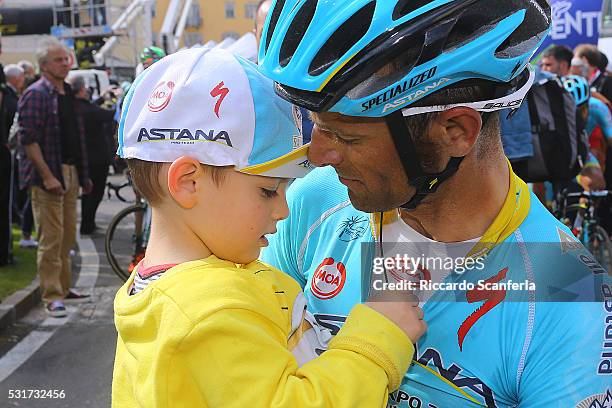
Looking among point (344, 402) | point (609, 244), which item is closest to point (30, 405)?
point (344, 402)

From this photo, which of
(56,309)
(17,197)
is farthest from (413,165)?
(17,197)

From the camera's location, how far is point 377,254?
5.61ft

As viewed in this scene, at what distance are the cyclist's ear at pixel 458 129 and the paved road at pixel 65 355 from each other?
160 inches

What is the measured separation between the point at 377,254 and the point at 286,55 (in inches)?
20.2

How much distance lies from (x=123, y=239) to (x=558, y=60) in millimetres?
5466

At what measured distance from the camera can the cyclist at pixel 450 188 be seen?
4.75ft

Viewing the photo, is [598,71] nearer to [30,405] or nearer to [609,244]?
[609,244]

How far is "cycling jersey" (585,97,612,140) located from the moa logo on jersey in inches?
262

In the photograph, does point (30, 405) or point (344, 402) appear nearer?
point (344, 402)

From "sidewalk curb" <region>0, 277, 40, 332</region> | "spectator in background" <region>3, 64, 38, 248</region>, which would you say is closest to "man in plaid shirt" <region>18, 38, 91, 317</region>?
"sidewalk curb" <region>0, 277, 40, 332</region>

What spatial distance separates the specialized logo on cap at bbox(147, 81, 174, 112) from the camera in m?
1.63

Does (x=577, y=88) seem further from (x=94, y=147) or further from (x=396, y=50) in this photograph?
(x=94, y=147)

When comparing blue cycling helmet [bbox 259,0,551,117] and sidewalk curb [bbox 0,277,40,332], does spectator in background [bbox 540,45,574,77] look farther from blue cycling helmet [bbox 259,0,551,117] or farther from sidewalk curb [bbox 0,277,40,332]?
blue cycling helmet [bbox 259,0,551,117]

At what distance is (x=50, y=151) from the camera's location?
684 cm
